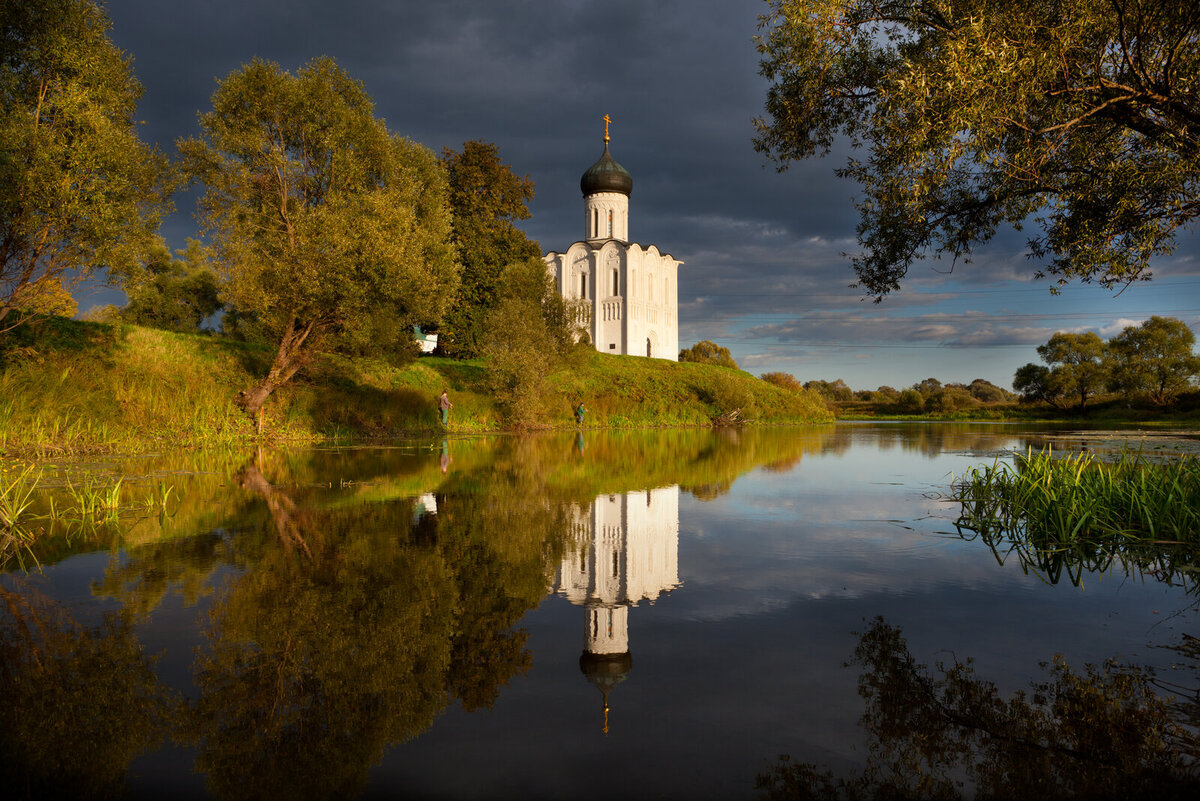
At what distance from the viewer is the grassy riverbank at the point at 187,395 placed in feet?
56.2

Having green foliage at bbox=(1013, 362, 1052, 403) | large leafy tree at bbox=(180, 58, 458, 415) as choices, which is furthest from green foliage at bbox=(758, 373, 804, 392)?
large leafy tree at bbox=(180, 58, 458, 415)

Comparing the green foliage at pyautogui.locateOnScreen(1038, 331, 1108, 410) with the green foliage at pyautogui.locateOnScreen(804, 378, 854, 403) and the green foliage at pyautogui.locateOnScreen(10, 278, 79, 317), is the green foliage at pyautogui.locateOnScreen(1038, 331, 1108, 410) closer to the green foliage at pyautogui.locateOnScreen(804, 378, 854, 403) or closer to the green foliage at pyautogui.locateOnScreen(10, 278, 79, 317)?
the green foliage at pyautogui.locateOnScreen(804, 378, 854, 403)

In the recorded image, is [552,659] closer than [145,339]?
Yes

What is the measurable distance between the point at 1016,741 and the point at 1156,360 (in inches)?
2701

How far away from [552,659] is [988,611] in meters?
3.43

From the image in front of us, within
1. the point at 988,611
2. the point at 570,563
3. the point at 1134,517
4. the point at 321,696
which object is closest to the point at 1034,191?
the point at 1134,517

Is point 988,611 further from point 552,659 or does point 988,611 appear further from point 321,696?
point 321,696

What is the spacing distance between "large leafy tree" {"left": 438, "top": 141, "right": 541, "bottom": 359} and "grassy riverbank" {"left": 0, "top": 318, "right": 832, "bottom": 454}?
161 inches

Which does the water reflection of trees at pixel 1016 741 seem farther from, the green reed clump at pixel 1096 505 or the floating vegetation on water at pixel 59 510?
the floating vegetation on water at pixel 59 510

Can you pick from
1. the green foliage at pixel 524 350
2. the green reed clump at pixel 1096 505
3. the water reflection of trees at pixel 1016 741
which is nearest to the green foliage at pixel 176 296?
the green foliage at pixel 524 350

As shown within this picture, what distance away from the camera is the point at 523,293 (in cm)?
3953

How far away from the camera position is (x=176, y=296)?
4481 cm

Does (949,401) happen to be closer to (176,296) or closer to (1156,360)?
(1156,360)

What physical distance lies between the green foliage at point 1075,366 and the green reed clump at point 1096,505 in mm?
63493
